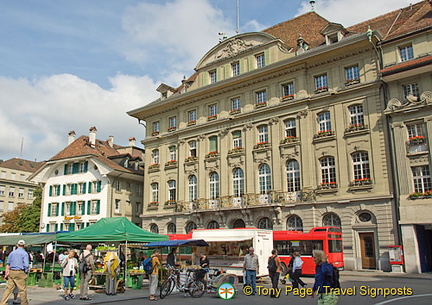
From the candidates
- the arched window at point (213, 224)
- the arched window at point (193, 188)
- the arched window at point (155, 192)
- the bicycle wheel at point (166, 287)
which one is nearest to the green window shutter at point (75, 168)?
the arched window at point (155, 192)

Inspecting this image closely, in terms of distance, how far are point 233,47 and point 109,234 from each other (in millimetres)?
24023

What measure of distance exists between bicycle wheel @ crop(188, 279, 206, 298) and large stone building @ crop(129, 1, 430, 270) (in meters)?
15.9

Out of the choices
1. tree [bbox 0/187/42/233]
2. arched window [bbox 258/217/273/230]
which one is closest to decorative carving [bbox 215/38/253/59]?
arched window [bbox 258/217/273/230]

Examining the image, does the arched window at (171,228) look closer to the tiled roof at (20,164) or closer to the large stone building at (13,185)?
the large stone building at (13,185)

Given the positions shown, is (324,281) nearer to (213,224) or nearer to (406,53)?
(406,53)

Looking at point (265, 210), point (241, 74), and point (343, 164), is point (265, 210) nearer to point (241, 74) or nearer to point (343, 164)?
point (343, 164)

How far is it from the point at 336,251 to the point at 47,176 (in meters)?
36.9

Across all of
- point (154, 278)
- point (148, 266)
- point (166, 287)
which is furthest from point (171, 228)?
point (154, 278)

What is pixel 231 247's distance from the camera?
74.6 ft

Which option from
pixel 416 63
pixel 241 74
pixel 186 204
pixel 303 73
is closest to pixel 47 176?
pixel 186 204

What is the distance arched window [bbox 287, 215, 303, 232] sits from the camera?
31734 millimetres

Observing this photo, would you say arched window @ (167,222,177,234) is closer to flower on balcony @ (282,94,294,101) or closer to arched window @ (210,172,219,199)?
arched window @ (210,172,219,199)

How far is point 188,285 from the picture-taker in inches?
620

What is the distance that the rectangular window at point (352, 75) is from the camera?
102ft
